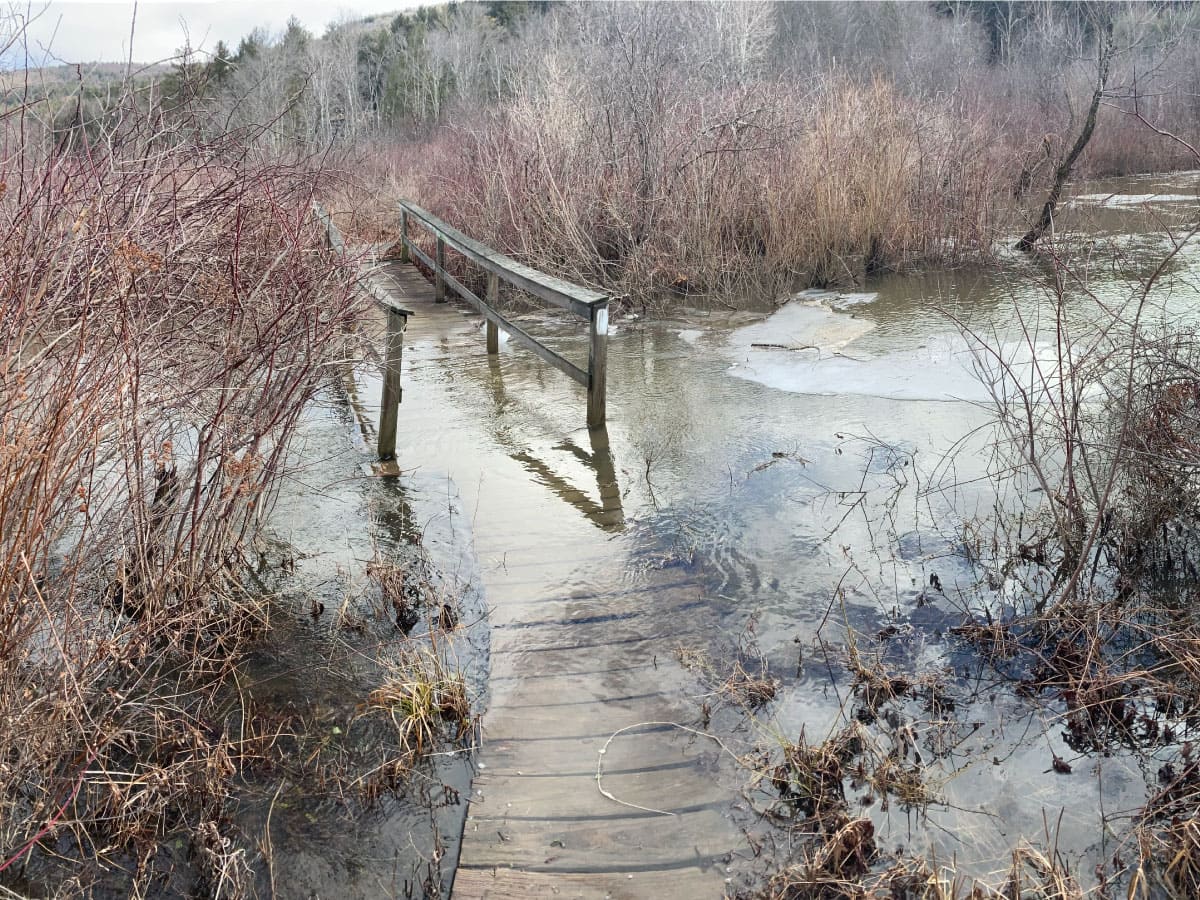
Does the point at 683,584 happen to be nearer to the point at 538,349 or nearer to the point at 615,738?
the point at 615,738

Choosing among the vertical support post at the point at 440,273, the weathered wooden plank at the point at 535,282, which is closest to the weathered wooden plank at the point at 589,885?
the weathered wooden plank at the point at 535,282

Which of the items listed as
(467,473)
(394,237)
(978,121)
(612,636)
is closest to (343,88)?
(394,237)

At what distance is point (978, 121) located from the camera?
11742 mm

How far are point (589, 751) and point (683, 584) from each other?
121 centimetres

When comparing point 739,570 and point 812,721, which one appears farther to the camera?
point 739,570

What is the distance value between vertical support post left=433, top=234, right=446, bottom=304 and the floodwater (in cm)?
185

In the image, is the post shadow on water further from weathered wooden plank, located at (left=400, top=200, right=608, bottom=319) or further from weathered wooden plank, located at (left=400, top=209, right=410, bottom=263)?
weathered wooden plank, located at (left=400, top=209, right=410, bottom=263)

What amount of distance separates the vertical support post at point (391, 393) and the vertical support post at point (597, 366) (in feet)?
3.43

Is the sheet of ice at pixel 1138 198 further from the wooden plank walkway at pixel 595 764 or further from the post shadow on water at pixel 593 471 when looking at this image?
the wooden plank walkway at pixel 595 764

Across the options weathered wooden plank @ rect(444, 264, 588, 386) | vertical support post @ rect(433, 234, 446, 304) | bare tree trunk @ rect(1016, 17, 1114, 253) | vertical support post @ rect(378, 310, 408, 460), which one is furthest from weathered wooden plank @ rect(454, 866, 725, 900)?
bare tree trunk @ rect(1016, 17, 1114, 253)

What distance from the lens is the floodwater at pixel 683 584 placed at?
110 inches

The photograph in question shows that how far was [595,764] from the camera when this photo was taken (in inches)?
122

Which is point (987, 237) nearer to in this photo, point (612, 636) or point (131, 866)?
point (612, 636)

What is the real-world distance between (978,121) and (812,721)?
33.9 ft
